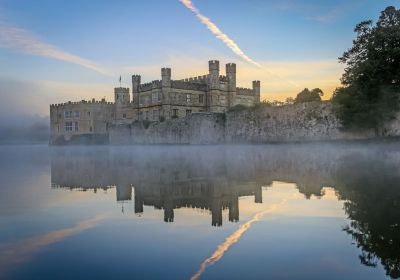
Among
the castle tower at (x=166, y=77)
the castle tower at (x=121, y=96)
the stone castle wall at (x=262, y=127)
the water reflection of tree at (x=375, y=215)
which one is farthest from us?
the castle tower at (x=121, y=96)

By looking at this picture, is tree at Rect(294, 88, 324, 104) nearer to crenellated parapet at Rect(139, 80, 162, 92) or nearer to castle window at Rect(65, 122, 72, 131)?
crenellated parapet at Rect(139, 80, 162, 92)

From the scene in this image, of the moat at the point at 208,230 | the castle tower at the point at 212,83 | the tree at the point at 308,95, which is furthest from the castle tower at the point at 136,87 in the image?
the moat at the point at 208,230

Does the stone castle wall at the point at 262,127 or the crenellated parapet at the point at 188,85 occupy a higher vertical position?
the crenellated parapet at the point at 188,85

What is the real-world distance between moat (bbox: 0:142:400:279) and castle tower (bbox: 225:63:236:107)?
54356 millimetres

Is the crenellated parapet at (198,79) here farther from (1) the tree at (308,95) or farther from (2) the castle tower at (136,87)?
(1) the tree at (308,95)

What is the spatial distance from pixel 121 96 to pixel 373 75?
159 ft

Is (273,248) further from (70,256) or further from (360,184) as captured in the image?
(360,184)

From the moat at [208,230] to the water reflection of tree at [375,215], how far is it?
0.02 metres

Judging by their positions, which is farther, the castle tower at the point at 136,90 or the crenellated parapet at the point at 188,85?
the castle tower at the point at 136,90

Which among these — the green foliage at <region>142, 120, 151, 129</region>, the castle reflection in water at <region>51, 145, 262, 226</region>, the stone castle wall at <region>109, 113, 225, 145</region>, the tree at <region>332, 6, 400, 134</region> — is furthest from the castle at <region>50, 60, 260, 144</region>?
the castle reflection in water at <region>51, 145, 262, 226</region>

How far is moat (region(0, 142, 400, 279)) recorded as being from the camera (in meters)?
4.99

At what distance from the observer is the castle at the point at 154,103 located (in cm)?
6103

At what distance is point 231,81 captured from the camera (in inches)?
2616

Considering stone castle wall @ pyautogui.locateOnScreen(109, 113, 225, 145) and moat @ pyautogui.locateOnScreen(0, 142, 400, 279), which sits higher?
stone castle wall @ pyautogui.locateOnScreen(109, 113, 225, 145)
